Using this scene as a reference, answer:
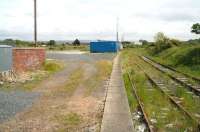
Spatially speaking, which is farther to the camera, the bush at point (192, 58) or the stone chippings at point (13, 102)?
the bush at point (192, 58)

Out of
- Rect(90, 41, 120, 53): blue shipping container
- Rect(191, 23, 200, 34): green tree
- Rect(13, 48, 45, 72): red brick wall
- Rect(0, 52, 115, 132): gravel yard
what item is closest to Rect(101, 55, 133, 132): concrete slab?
Rect(0, 52, 115, 132): gravel yard

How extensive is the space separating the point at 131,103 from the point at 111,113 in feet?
9.00

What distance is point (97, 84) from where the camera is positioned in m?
23.4

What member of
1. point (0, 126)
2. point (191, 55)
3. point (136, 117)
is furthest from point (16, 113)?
point (191, 55)

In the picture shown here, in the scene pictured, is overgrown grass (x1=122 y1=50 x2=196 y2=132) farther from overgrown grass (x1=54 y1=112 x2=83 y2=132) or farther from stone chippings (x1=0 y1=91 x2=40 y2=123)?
stone chippings (x1=0 y1=91 x2=40 y2=123)

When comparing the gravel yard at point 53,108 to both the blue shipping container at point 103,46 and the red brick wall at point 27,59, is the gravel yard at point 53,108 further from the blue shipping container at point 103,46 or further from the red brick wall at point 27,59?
the blue shipping container at point 103,46

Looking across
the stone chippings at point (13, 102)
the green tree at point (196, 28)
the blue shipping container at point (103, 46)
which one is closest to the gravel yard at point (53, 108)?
the stone chippings at point (13, 102)

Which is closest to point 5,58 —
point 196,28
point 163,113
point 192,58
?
point 163,113

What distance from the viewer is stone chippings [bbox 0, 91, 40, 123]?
536 inches

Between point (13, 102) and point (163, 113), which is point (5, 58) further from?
point (163, 113)

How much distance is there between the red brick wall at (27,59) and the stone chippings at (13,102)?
9096 mm

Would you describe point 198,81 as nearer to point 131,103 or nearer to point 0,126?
point 131,103

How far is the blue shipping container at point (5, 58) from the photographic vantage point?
2402cm

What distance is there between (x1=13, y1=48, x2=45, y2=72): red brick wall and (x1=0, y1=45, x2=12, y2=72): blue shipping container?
1.46m
